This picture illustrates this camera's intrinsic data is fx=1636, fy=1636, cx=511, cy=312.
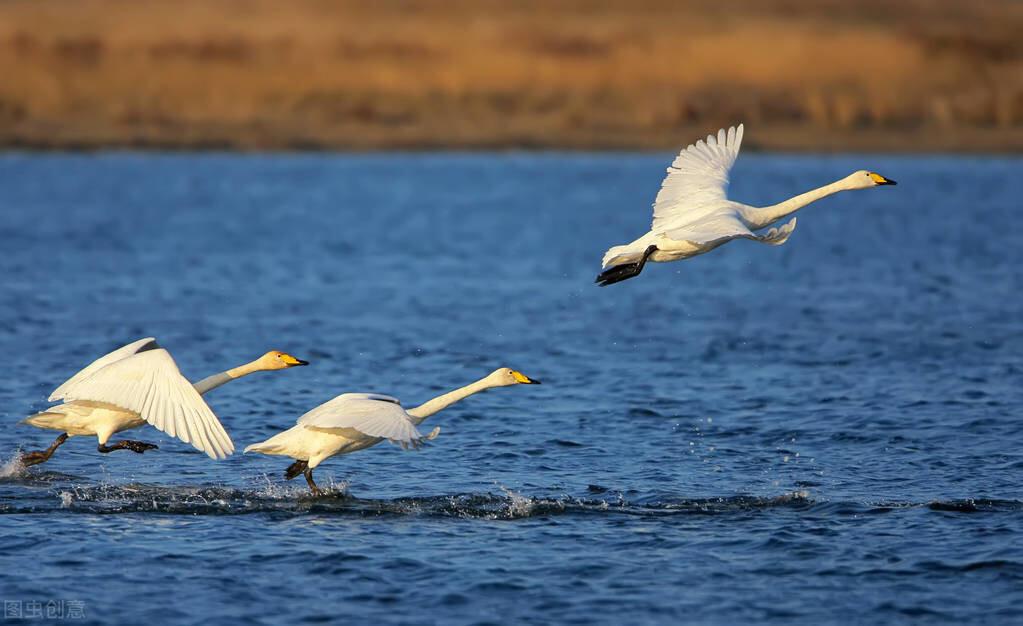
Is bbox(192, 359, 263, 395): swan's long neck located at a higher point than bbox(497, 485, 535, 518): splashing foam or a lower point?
higher

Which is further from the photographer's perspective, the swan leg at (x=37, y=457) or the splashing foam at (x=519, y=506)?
the swan leg at (x=37, y=457)

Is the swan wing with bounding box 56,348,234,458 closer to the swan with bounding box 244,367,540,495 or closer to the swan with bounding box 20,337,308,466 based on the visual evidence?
the swan with bounding box 20,337,308,466

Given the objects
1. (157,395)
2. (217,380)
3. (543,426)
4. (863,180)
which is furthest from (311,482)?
(863,180)

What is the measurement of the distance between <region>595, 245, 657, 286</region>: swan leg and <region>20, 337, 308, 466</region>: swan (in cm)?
227

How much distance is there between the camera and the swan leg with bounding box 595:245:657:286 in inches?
461

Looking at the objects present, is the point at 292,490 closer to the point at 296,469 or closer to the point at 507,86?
the point at 296,469

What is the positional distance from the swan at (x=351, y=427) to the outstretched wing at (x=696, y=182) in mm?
1774

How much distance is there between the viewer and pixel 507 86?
40.3 m

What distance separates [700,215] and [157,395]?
408cm

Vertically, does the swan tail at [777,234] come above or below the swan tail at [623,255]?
above

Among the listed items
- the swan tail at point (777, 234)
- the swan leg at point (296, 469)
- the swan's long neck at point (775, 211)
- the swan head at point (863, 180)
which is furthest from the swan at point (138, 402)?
the swan head at point (863, 180)

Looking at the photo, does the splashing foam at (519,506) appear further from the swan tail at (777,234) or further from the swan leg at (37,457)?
Answer: the swan leg at (37,457)

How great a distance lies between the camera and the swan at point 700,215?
1133cm

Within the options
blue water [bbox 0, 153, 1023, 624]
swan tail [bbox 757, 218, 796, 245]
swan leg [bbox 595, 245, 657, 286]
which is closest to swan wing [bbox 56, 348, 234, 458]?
blue water [bbox 0, 153, 1023, 624]
